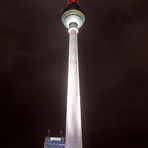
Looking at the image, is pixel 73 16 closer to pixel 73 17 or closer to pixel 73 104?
pixel 73 17

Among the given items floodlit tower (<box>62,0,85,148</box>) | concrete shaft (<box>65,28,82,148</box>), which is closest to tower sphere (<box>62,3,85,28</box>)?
floodlit tower (<box>62,0,85,148</box>)

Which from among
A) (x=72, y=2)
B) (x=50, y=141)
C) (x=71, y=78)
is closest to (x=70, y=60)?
(x=71, y=78)

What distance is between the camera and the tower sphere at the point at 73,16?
99.9 meters

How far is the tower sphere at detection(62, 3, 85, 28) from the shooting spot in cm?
9988

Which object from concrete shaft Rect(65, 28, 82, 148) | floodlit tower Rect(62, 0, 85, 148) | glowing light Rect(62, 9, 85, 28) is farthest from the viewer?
glowing light Rect(62, 9, 85, 28)

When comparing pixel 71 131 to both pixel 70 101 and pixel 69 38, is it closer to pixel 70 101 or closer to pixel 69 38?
pixel 70 101

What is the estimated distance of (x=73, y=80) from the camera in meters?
89.2

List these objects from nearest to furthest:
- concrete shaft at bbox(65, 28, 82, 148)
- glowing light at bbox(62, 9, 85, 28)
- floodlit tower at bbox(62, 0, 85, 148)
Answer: concrete shaft at bbox(65, 28, 82, 148) → floodlit tower at bbox(62, 0, 85, 148) → glowing light at bbox(62, 9, 85, 28)

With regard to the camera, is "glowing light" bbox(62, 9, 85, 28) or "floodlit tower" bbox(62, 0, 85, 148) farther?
"glowing light" bbox(62, 9, 85, 28)

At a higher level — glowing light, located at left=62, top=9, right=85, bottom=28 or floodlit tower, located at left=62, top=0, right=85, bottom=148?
glowing light, located at left=62, top=9, right=85, bottom=28

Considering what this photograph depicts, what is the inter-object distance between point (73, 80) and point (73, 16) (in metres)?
27.1

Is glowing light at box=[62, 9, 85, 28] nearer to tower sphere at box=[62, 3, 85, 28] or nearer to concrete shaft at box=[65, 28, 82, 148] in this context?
tower sphere at box=[62, 3, 85, 28]

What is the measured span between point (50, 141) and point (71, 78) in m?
57.0

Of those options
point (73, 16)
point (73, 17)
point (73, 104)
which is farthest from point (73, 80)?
point (73, 16)
